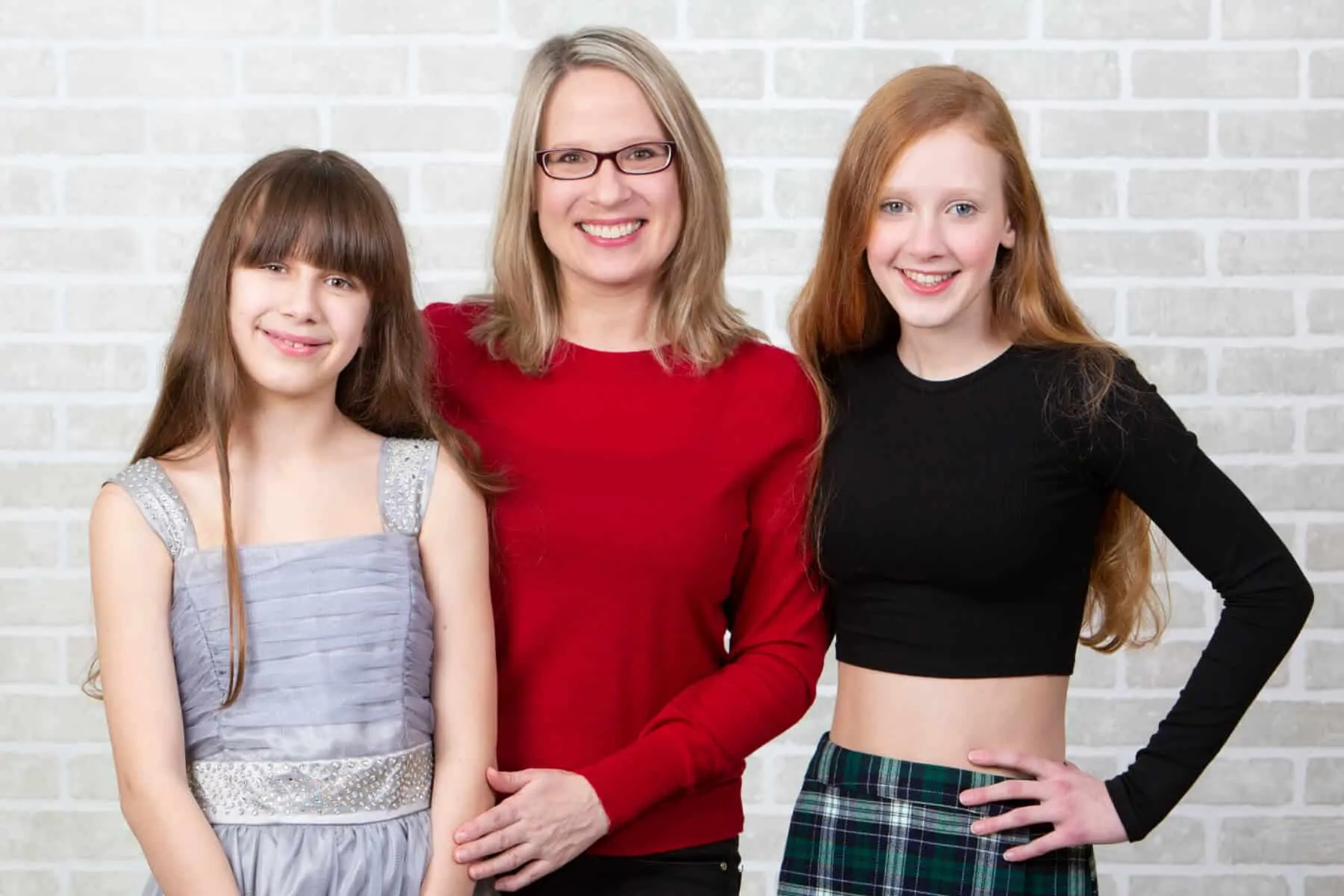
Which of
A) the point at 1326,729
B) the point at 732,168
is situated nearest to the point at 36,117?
the point at 732,168

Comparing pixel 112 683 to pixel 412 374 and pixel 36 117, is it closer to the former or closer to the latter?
pixel 412 374

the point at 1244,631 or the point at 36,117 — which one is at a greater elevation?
the point at 36,117

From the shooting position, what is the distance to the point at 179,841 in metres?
1.62

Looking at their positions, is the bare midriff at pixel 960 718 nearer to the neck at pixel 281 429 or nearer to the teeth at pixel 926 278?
the teeth at pixel 926 278

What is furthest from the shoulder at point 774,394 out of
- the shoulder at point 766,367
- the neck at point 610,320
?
the neck at point 610,320

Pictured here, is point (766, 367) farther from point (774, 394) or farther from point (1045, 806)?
point (1045, 806)

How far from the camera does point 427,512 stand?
1800 mm

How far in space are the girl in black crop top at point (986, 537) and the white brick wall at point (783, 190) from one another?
1012 millimetres

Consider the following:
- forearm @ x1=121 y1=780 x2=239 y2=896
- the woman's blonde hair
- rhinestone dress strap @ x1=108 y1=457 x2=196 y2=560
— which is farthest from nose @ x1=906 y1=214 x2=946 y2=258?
forearm @ x1=121 y1=780 x2=239 y2=896

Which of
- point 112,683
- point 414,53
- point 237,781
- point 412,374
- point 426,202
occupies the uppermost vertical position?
point 414,53

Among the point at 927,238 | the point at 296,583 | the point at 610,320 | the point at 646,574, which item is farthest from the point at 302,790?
the point at 927,238

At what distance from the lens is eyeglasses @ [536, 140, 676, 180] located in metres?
1.93

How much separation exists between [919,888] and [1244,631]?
44 cm

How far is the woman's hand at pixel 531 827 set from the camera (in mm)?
1728
